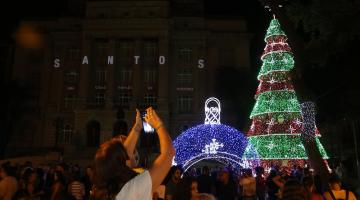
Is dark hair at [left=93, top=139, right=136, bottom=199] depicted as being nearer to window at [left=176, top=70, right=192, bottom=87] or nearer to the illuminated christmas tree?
the illuminated christmas tree

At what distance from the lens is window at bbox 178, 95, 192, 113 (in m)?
50.7

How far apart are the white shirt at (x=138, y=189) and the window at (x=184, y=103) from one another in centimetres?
4785

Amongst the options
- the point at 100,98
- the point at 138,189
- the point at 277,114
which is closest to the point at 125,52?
the point at 100,98

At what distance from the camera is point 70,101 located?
5091cm

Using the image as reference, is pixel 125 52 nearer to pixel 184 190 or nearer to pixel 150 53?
pixel 150 53

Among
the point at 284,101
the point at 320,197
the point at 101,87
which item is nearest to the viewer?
the point at 320,197

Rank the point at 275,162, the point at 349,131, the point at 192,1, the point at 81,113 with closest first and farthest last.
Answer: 1. the point at 275,162
2. the point at 349,131
3. the point at 81,113
4. the point at 192,1

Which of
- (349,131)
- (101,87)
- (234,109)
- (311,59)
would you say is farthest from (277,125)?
(101,87)

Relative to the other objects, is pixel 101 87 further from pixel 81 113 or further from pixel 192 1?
pixel 192 1

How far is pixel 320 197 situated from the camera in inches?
320

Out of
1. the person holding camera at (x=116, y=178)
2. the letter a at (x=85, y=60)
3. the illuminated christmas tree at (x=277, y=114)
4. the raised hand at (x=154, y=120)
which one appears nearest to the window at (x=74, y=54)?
the letter a at (x=85, y=60)

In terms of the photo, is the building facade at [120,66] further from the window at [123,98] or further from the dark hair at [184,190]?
the dark hair at [184,190]

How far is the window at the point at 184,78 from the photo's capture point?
51.5m

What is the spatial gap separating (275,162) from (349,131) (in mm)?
17913
